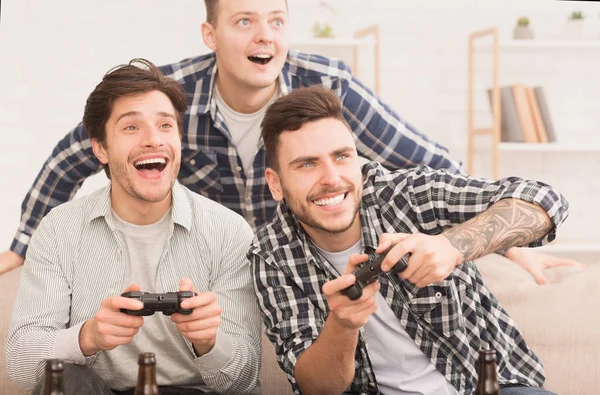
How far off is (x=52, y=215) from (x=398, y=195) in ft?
2.83

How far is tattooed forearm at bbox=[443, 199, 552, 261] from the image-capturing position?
5.37ft

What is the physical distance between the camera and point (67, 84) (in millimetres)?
3875

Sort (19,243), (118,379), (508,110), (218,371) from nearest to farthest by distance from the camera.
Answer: (218,371)
(118,379)
(19,243)
(508,110)

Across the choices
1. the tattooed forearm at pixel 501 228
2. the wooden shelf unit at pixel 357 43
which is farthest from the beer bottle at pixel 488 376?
the wooden shelf unit at pixel 357 43

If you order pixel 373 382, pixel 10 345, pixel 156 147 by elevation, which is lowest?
pixel 373 382

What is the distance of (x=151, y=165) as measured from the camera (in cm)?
205

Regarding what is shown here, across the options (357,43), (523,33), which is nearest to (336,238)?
(357,43)

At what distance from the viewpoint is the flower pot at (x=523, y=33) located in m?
3.87

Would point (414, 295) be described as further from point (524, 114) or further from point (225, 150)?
point (524, 114)

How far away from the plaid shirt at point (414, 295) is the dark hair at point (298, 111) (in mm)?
214

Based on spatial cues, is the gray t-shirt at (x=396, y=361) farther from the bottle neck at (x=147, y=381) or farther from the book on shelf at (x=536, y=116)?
the book on shelf at (x=536, y=116)

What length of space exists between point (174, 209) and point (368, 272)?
0.67 m

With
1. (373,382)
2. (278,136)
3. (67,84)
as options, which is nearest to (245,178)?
(278,136)

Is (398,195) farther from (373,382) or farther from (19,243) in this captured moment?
(19,243)
